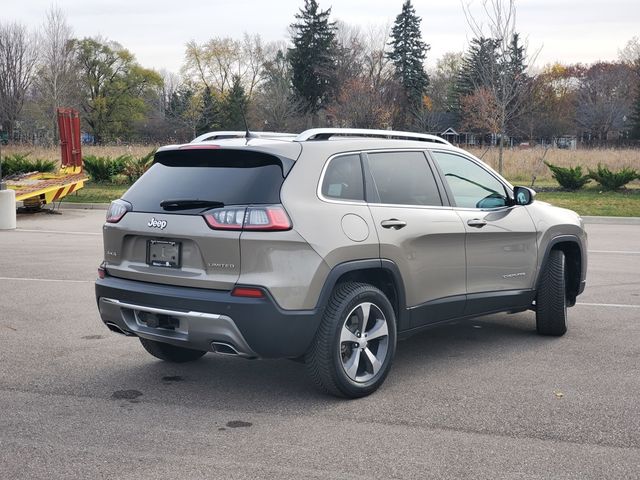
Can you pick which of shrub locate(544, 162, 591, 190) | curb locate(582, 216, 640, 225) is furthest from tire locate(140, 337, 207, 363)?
shrub locate(544, 162, 591, 190)

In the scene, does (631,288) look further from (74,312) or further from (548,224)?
(74,312)

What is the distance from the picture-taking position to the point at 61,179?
65.9ft

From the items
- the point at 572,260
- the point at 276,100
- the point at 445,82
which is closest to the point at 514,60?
the point at 572,260

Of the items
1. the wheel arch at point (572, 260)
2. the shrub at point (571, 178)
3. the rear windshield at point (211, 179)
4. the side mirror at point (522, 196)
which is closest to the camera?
the rear windshield at point (211, 179)

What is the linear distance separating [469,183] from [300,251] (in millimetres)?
2162

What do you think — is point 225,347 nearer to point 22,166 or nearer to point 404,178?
point 404,178

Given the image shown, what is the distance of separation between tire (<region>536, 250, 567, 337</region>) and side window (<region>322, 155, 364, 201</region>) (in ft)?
7.74

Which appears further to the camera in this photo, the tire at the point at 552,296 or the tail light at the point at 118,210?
the tire at the point at 552,296

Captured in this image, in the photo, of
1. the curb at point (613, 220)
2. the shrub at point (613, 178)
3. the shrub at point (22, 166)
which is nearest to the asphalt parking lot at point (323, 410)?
the curb at point (613, 220)

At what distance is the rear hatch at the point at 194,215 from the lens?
15.9ft

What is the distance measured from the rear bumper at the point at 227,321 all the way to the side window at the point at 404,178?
3.96ft

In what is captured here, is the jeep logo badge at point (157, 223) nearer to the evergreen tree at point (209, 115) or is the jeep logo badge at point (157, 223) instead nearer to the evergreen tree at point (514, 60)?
the evergreen tree at point (514, 60)

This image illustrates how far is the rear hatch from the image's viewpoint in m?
4.84

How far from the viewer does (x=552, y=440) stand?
4.44 metres
